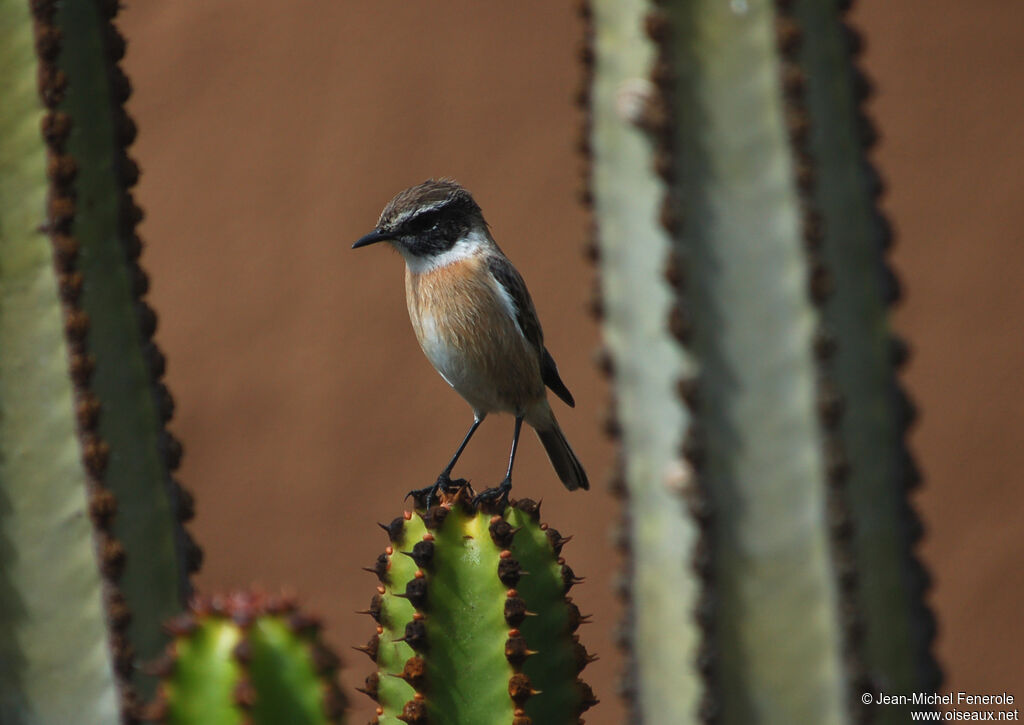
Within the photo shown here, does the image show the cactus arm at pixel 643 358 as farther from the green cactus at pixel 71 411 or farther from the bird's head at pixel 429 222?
the bird's head at pixel 429 222

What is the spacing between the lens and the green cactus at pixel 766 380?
1.54 m

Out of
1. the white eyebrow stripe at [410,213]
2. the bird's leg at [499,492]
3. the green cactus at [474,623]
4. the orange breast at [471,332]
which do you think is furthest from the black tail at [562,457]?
the green cactus at [474,623]

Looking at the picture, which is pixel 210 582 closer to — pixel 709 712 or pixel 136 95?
pixel 136 95

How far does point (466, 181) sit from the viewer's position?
552cm

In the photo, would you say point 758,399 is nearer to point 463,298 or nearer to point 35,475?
point 35,475

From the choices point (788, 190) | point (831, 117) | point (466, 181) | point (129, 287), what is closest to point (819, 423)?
point (788, 190)

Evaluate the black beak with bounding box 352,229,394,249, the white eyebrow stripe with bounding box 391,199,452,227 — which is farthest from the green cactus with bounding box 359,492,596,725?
the white eyebrow stripe with bounding box 391,199,452,227

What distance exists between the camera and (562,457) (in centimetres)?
400

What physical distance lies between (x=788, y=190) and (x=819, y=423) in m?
0.30

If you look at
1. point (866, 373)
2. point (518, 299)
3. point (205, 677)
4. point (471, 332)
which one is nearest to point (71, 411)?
point (205, 677)

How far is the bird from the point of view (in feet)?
11.6

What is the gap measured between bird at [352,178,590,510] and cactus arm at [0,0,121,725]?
52.1 inches

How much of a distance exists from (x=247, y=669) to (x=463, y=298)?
2034 millimetres

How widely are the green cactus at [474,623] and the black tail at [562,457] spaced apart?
1717mm
